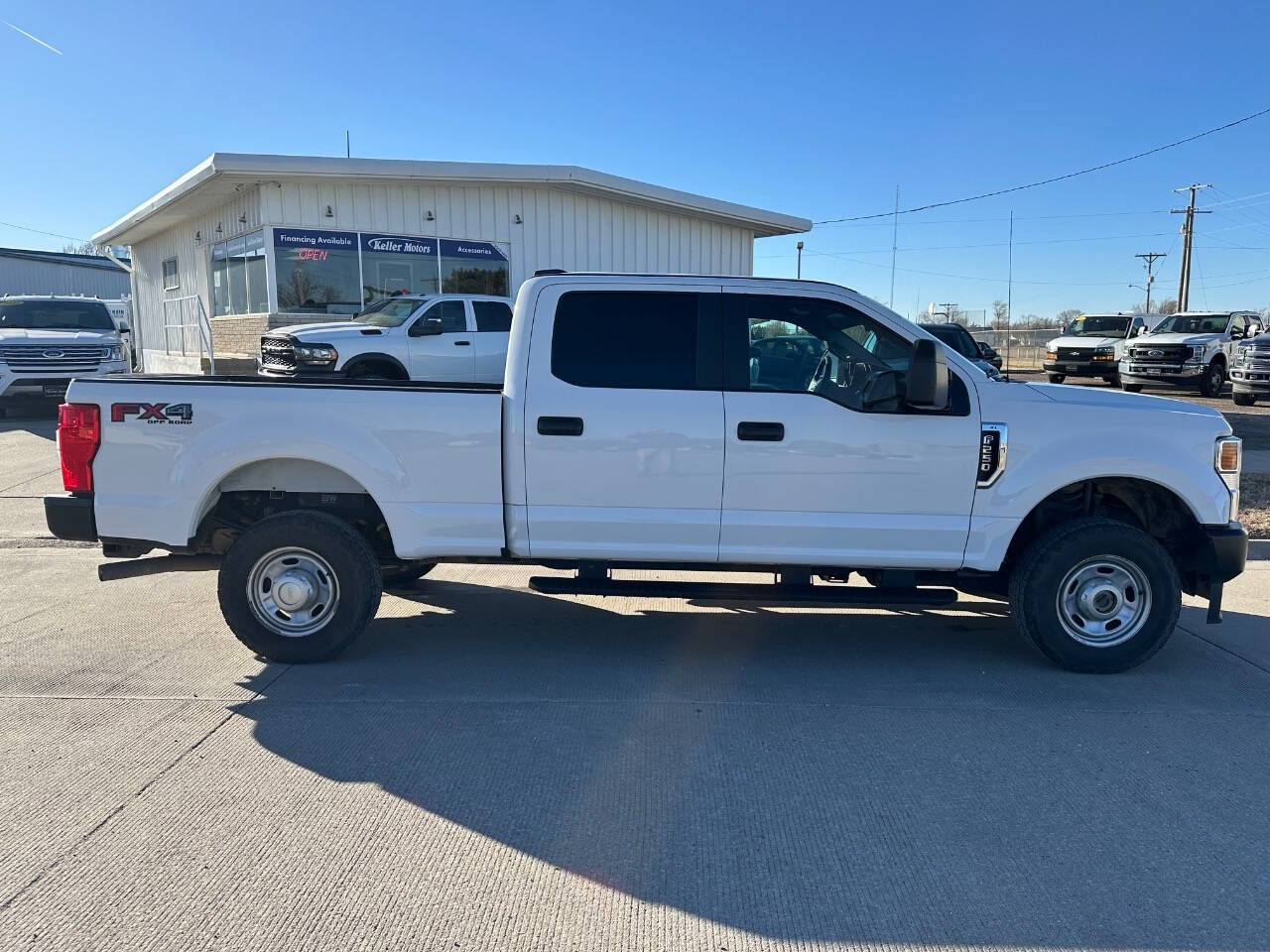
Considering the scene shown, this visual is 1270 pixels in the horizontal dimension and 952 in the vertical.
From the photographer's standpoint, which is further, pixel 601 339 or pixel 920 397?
pixel 601 339

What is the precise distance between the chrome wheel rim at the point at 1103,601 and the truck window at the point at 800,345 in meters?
1.52

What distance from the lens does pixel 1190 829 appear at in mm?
3504

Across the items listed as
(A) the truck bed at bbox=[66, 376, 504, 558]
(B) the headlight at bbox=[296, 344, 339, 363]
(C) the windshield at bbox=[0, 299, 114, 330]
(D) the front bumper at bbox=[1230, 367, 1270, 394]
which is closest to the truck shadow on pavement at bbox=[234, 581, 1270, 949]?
(A) the truck bed at bbox=[66, 376, 504, 558]

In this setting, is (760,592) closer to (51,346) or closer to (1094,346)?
(51,346)

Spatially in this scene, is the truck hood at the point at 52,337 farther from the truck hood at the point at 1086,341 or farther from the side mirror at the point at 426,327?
the truck hood at the point at 1086,341

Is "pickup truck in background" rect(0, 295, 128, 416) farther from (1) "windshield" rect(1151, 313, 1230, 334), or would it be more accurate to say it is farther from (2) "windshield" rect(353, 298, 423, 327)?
(1) "windshield" rect(1151, 313, 1230, 334)

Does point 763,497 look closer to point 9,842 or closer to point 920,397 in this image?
point 920,397

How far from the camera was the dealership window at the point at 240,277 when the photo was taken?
17781mm

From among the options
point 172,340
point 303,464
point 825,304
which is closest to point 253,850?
point 303,464

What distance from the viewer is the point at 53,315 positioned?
17438 millimetres

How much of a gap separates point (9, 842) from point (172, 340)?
952 inches

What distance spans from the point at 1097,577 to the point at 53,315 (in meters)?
18.6

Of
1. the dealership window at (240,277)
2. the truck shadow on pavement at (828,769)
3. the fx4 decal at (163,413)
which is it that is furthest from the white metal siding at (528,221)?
the truck shadow on pavement at (828,769)

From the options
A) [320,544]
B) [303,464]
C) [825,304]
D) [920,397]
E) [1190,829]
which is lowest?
[1190,829]
